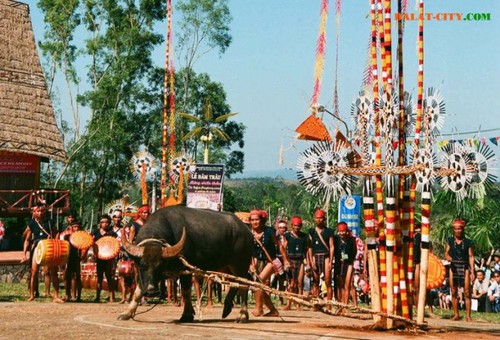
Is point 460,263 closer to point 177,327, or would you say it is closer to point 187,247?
point 187,247

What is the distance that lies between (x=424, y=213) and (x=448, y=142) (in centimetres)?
150

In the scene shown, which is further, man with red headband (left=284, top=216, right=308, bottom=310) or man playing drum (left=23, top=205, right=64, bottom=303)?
man with red headband (left=284, top=216, right=308, bottom=310)

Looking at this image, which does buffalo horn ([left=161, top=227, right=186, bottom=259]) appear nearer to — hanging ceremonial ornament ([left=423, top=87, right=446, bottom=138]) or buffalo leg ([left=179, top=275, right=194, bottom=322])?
buffalo leg ([left=179, top=275, right=194, bottom=322])

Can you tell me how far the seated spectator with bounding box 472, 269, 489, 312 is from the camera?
2548cm

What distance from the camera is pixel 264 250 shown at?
19125 millimetres

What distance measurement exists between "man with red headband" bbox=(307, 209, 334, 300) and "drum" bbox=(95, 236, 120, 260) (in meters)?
4.12

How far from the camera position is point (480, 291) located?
25500 millimetres

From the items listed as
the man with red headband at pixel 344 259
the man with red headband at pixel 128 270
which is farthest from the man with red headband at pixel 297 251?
the man with red headband at pixel 128 270

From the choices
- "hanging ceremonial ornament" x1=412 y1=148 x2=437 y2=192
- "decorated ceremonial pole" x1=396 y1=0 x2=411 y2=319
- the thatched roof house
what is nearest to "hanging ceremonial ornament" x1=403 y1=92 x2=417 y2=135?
"decorated ceremonial pole" x1=396 y1=0 x2=411 y2=319

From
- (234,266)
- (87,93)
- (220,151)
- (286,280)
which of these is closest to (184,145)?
(220,151)

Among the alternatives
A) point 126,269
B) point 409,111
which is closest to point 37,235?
point 126,269

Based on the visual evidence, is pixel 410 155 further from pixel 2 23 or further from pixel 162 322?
pixel 2 23

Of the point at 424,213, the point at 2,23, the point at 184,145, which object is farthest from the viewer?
the point at 184,145

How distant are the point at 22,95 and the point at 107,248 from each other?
95.3ft
